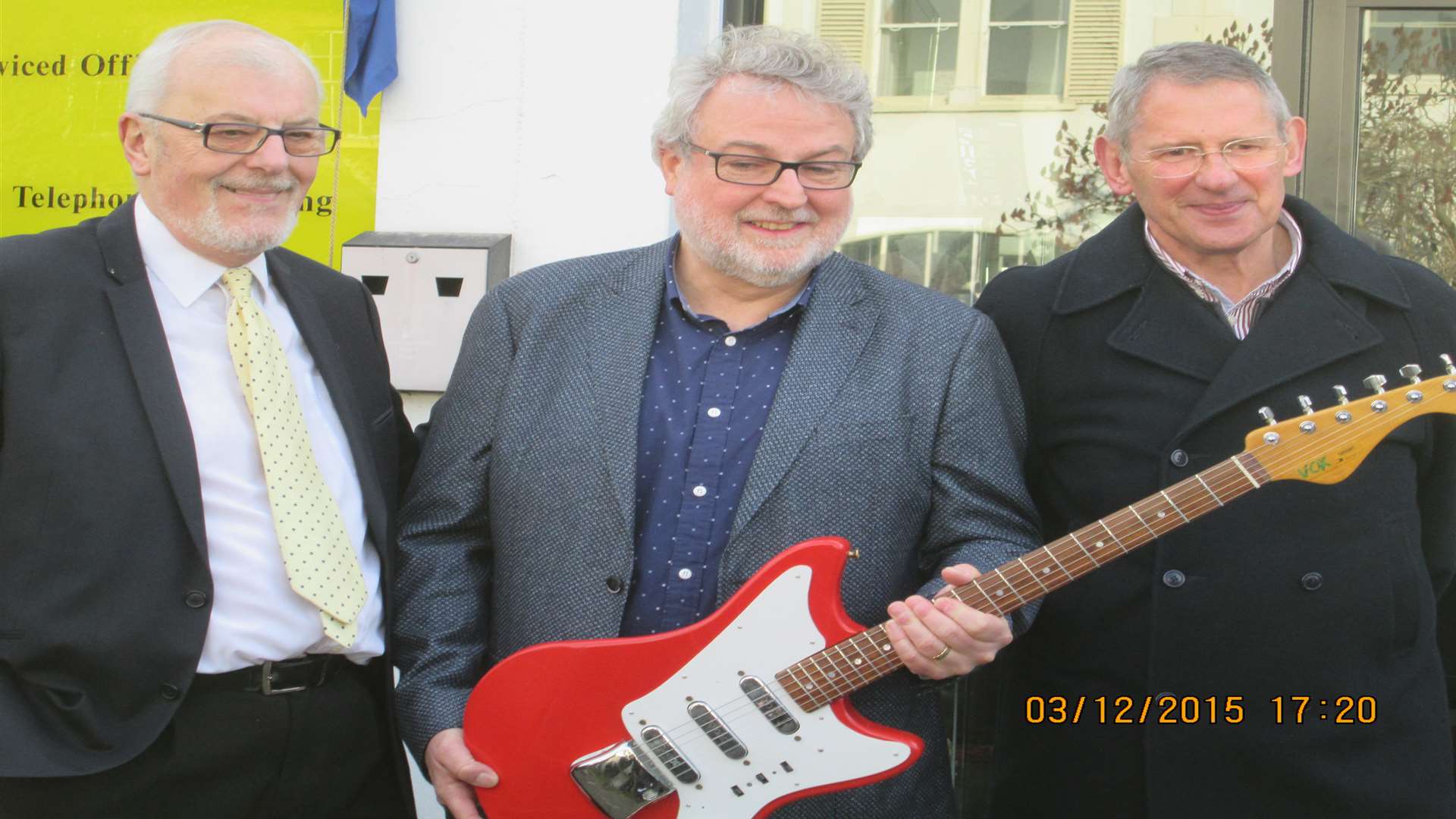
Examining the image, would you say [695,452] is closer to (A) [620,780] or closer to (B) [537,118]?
(A) [620,780]

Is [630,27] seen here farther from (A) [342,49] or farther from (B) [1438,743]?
(B) [1438,743]

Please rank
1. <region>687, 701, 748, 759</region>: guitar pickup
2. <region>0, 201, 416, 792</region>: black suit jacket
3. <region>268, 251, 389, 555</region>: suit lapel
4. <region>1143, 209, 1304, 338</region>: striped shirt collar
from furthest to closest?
<region>1143, 209, 1304, 338</region>: striped shirt collar → <region>268, 251, 389, 555</region>: suit lapel → <region>687, 701, 748, 759</region>: guitar pickup → <region>0, 201, 416, 792</region>: black suit jacket

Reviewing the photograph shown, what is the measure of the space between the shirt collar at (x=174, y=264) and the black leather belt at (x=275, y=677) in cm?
67

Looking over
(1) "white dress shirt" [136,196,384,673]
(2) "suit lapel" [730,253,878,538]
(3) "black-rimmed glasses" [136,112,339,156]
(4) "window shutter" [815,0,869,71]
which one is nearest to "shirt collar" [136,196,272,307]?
(1) "white dress shirt" [136,196,384,673]

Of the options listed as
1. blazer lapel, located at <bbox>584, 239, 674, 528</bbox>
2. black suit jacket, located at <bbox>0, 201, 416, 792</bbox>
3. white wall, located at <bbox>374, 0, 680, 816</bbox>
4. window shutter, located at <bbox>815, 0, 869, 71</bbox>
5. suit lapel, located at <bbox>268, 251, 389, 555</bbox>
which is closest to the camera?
black suit jacket, located at <bbox>0, 201, 416, 792</bbox>

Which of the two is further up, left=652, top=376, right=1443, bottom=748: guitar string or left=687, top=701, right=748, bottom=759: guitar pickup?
left=652, top=376, right=1443, bottom=748: guitar string

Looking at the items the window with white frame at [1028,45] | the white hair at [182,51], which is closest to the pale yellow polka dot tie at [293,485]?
the white hair at [182,51]

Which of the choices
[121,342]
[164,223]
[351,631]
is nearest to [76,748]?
[351,631]

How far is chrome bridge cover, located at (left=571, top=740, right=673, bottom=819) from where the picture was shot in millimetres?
2473

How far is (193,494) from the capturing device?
2.31 meters

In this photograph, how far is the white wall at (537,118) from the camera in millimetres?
4043

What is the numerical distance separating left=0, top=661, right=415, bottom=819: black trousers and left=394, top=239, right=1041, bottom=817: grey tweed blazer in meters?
0.12

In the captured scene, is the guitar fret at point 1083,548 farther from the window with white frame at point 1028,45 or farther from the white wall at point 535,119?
the window with white frame at point 1028,45

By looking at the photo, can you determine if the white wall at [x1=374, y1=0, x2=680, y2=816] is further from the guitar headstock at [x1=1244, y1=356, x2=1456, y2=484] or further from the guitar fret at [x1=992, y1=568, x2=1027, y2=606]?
the guitar headstock at [x1=1244, y1=356, x2=1456, y2=484]
